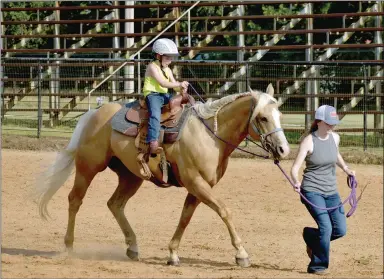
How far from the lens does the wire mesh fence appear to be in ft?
63.2

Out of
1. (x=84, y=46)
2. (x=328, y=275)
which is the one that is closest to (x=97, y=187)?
(x=328, y=275)

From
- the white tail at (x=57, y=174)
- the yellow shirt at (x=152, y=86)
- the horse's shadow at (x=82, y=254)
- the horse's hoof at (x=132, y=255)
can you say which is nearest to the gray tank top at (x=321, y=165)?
the yellow shirt at (x=152, y=86)

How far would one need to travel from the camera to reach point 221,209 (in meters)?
9.23

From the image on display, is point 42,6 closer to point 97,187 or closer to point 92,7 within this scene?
point 92,7

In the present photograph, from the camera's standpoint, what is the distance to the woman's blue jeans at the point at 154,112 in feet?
31.6

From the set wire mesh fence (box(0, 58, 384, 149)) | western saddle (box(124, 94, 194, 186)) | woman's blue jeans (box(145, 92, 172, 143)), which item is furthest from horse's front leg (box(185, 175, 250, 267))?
wire mesh fence (box(0, 58, 384, 149))

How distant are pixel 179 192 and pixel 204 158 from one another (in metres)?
5.92

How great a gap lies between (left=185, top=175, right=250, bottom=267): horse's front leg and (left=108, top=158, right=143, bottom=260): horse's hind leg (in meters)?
1.22

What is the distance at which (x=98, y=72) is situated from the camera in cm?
2280

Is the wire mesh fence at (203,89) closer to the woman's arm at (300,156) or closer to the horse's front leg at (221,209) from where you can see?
the horse's front leg at (221,209)

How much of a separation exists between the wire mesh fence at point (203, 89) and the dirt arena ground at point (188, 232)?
218 cm

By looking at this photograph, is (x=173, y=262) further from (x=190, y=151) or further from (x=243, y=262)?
(x=190, y=151)

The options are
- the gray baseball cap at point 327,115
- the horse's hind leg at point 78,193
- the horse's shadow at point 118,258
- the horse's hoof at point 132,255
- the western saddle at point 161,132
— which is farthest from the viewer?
the horse's hind leg at point 78,193

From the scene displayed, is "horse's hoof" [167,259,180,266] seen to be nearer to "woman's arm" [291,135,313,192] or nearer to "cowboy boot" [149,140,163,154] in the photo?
"cowboy boot" [149,140,163,154]
